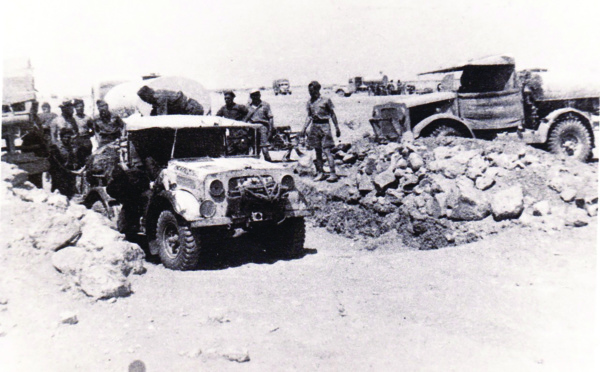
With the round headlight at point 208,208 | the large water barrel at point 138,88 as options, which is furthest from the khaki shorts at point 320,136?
the round headlight at point 208,208

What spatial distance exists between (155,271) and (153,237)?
67cm

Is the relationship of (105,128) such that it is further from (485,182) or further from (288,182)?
(485,182)

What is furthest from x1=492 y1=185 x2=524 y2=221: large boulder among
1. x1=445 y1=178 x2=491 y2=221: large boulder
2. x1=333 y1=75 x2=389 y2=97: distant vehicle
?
x1=333 y1=75 x2=389 y2=97: distant vehicle

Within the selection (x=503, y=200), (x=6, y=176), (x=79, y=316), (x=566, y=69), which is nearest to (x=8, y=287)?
(x=79, y=316)

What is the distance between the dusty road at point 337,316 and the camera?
4023 millimetres

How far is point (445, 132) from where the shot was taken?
399 inches

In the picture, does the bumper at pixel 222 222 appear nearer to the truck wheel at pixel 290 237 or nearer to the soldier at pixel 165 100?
the truck wheel at pixel 290 237

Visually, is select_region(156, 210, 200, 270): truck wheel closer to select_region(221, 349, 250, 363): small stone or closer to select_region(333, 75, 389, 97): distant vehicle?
select_region(221, 349, 250, 363): small stone

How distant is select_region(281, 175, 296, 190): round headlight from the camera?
6.62 m

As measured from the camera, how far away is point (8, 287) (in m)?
4.63

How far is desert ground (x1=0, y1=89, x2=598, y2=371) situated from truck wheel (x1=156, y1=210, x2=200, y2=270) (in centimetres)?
16

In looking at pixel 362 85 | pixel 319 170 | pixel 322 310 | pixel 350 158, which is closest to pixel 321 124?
pixel 319 170

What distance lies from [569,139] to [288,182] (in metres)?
6.86

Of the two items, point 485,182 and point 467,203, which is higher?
point 485,182
